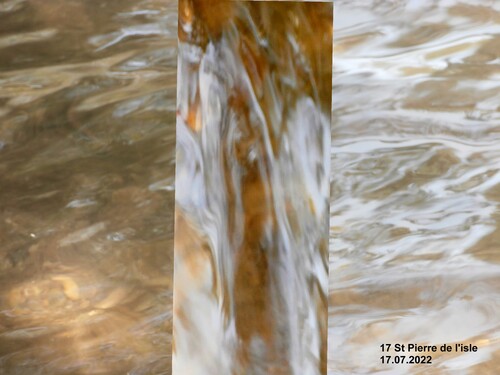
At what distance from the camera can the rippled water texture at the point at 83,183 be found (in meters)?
1.02

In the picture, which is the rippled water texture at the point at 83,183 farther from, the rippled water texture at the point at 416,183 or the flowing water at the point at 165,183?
the rippled water texture at the point at 416,183

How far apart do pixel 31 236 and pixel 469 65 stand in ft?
2.61

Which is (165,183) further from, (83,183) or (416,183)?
(416,183)

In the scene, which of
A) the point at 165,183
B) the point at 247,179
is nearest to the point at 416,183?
the point at 247,179

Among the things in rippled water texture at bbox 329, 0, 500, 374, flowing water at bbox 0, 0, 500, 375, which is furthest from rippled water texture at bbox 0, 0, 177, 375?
rippled water texture at bbox 329, 0, 500, 374

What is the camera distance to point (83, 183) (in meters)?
1.03

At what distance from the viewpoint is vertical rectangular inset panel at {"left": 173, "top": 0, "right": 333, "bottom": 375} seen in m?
1.03

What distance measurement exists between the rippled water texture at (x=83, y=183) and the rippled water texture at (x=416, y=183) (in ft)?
1.02

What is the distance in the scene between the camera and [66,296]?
3.36 feet

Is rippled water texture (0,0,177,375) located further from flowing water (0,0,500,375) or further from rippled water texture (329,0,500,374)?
rippled water texture (329,0,500,374)

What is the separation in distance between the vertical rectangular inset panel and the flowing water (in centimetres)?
Answer: 3

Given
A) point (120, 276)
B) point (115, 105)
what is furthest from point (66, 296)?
point (115, 105)

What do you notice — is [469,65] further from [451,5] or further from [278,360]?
[278,360]

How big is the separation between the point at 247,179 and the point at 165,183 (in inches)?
5.5
